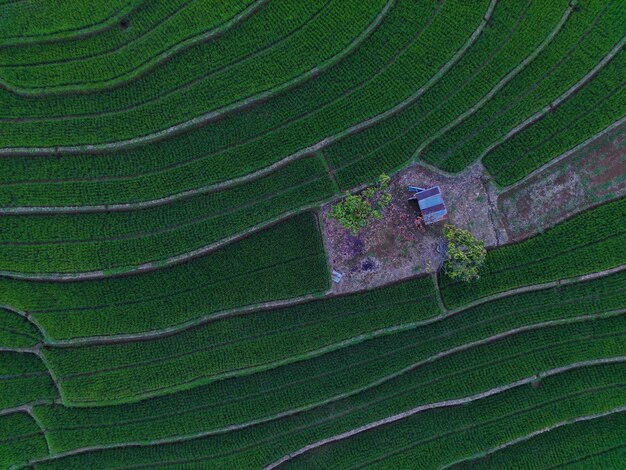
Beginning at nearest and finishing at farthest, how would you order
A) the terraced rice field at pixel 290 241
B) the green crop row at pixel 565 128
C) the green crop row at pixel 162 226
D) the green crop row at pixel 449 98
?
the terraced rice field at pixel 290 241 < the green crop row at pixel 162 226 < the green crop row at pixel 449 98 < the green crop row at pixel 565 128

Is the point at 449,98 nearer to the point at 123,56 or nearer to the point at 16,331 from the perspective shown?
the point at 123,56

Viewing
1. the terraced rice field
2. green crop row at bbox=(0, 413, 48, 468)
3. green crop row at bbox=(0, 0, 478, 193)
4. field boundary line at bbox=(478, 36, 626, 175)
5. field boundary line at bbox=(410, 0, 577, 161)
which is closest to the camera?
the terraced rice field

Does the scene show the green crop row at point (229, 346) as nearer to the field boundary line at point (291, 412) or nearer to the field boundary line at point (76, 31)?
the field boundary line at point (291, 412)

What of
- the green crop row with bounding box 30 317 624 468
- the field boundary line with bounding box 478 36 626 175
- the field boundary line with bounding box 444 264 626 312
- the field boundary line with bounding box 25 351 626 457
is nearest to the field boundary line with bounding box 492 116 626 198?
the field boundary line with bounding box 478 36 626 175

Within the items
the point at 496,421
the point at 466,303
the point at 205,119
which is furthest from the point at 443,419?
the point at 205,119

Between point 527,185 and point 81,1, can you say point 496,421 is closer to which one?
point 527,185

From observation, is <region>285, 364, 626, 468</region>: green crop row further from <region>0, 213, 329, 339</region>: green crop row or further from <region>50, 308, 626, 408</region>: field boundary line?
<region>0, 213, 329, 339</region>: green crop row

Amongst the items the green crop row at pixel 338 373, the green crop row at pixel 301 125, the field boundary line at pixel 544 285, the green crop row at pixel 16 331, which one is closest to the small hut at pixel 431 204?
the green crop row at pixel 301 125
